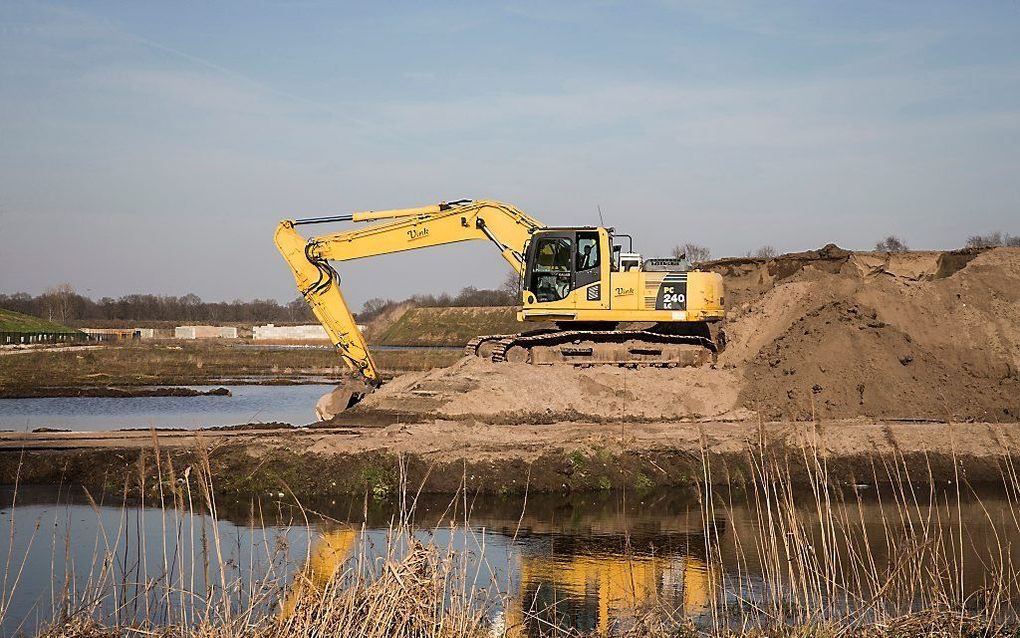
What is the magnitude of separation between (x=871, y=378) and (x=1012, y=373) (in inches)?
117

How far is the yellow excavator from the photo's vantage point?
2252 cm

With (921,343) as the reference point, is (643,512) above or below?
below

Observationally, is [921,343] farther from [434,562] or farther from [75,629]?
[75,629]

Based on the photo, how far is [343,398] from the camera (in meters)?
22.2

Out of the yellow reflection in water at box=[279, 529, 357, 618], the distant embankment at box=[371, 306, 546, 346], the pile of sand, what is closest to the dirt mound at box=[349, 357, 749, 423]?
the pile of sand

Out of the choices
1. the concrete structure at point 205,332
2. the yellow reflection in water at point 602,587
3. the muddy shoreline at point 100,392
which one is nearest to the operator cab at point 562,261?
the yellow reflection in water at point 602,587

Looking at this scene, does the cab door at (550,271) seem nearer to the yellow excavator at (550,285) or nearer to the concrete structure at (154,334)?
the yellow excavator at (550,285)

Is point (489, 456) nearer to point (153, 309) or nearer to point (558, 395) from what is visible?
point (558, 395)

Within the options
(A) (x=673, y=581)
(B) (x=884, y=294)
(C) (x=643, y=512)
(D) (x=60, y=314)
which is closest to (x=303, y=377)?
(B) (x=884, y=294)

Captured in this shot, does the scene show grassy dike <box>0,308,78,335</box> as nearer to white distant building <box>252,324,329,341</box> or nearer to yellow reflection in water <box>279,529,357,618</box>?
white distant building <box>252,324,329,341</box>

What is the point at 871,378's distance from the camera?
20578mm

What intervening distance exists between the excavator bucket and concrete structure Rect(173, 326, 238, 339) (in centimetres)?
7977

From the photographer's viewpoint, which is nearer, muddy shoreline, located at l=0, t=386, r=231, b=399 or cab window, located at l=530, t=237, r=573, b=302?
cab window, located at l=530, t=237, r=573, b=302

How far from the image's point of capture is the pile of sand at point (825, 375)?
20.3 m
